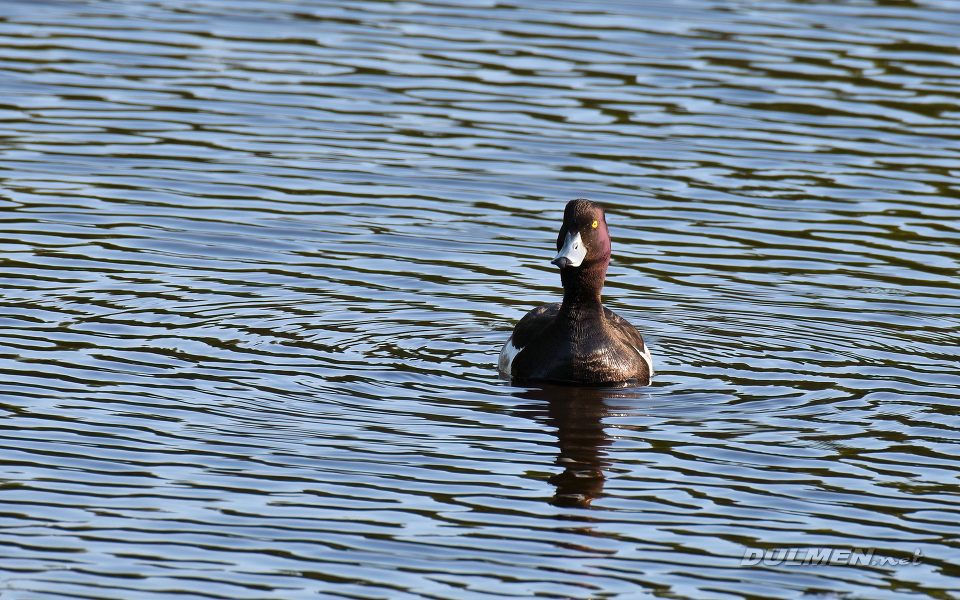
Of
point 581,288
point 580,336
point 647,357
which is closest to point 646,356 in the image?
point 647,357

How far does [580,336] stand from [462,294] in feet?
7.39

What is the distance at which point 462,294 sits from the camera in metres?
13.5

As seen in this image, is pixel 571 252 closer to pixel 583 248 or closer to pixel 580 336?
pixel 583 248

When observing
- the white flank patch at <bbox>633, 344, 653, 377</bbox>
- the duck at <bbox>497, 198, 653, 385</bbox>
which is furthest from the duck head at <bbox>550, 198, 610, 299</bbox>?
the white flank patch at <bbox>633, 344, 653, 377</bbox>

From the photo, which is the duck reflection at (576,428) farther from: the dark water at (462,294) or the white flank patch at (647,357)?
the white flank patch at (647,357)

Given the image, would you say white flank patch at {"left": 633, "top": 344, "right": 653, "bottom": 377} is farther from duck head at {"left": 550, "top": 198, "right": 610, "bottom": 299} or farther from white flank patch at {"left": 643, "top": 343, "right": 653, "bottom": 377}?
duck head at {"left": 550, "top": 198, "right": 610, "bottom": 299}

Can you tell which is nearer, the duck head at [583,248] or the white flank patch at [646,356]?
the duck head at [583,248]

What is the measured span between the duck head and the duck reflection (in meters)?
0.79

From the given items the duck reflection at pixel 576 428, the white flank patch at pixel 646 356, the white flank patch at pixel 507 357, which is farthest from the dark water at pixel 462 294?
the white flank patch at pixel 646 356

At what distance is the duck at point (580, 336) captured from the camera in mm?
11383

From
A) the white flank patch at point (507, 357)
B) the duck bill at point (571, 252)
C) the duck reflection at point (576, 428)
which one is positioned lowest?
the duck reflection at point (576, 428)

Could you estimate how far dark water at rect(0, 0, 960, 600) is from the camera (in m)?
8.22

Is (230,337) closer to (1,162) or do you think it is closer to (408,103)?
(1,162)

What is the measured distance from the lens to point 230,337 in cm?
1202
